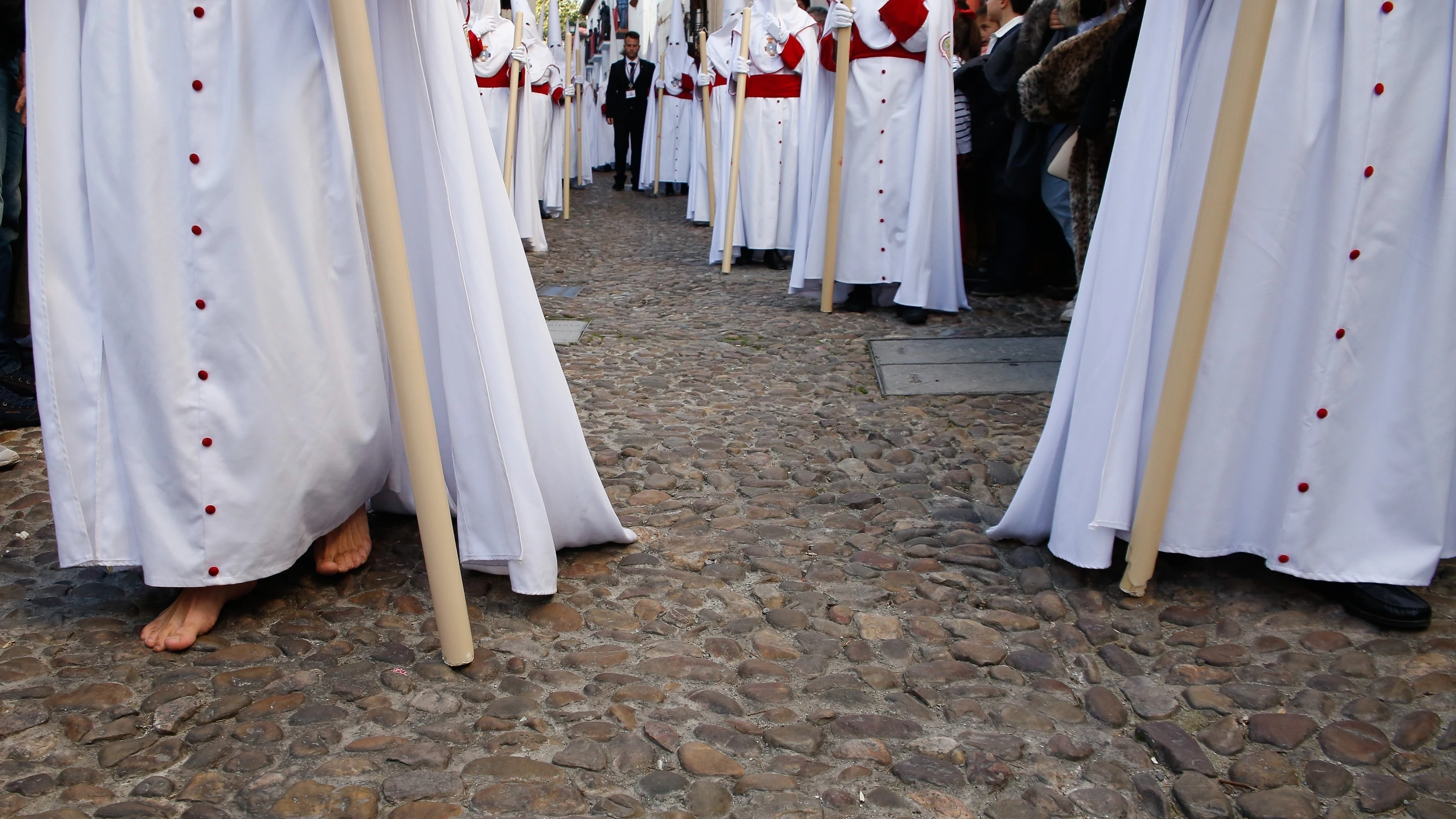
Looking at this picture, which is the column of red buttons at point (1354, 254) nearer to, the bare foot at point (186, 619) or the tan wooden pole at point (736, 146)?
the bare foot at point (186, 619)

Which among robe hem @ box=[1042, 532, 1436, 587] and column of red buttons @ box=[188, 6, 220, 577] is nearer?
column of red buttons @ box=[188, 6, 220, 577]

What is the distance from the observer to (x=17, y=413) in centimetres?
401

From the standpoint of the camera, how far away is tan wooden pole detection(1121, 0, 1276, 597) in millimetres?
2182

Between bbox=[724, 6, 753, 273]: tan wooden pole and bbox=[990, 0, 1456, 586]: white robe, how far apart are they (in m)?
5.76

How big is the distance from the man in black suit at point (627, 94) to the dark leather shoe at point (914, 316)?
12711 millimetres

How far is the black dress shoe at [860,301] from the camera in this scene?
6699mm

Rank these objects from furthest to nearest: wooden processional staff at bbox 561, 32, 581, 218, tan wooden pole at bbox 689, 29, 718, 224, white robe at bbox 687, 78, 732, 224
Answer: wooden processional staff at bbox 561, 32, 581, 218 < white robe at bbox 687, 78, 732, 224 < tan wooden pole at bbox 689, 29, 718, 224

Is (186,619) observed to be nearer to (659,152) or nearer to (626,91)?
(659,152)

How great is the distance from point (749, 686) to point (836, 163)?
466 cm

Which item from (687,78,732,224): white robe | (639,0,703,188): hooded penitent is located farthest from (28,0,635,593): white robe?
(639,0,703,188): hooded penitent

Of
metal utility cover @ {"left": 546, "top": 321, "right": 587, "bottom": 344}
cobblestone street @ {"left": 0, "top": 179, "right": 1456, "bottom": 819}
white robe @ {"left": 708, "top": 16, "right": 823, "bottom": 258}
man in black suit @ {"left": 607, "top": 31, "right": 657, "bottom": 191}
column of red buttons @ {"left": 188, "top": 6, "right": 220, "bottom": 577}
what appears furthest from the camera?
man in black suit @ {"left": 607, "top": 31, "right": 657, "bottom": 191}

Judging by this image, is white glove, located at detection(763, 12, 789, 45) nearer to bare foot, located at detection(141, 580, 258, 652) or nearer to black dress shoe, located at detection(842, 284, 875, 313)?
black dress shoe, located at detection(842, 284, 875, 313)

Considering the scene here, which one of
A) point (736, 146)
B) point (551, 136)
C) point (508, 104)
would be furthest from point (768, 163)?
point (551, 136)

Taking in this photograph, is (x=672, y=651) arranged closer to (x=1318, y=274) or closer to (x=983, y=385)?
(x=1318, y=274)
